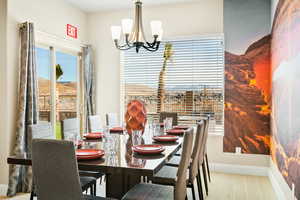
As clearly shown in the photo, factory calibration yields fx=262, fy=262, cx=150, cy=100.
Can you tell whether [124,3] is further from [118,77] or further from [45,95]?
[45,95]

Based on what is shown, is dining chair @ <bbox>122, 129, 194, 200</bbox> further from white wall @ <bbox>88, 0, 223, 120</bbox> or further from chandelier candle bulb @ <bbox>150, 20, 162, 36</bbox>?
white wall @ <bbox>88, 0, 223, 120</bbox>

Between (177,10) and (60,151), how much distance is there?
3.65 metres

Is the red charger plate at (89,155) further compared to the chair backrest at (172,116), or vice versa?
the chair backrest at (172,116)

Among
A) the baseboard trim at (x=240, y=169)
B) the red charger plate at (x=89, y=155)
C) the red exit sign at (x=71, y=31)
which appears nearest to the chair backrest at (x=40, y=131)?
the red charger plate at (x=89, y=155)

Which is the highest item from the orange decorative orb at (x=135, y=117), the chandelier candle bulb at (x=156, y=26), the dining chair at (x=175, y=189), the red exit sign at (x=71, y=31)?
the red exit sign at (x=71, y=31)

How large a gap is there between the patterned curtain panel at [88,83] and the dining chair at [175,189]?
9.34 ft

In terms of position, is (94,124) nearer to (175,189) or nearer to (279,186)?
(175,189)

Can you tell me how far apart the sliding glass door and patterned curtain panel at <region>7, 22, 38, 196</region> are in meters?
0.44

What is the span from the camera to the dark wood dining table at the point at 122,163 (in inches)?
66.7

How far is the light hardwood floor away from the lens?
322cm

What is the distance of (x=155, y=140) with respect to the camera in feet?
8.82

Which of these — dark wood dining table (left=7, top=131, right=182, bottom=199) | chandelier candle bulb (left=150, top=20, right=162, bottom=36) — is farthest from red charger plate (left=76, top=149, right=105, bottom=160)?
chandelier candle bulb (left=150, top=20, right=162, bottom=36)

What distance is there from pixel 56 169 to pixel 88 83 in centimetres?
333

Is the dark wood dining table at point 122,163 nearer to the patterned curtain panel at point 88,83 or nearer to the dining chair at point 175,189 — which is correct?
the dining chair at point 175,189
